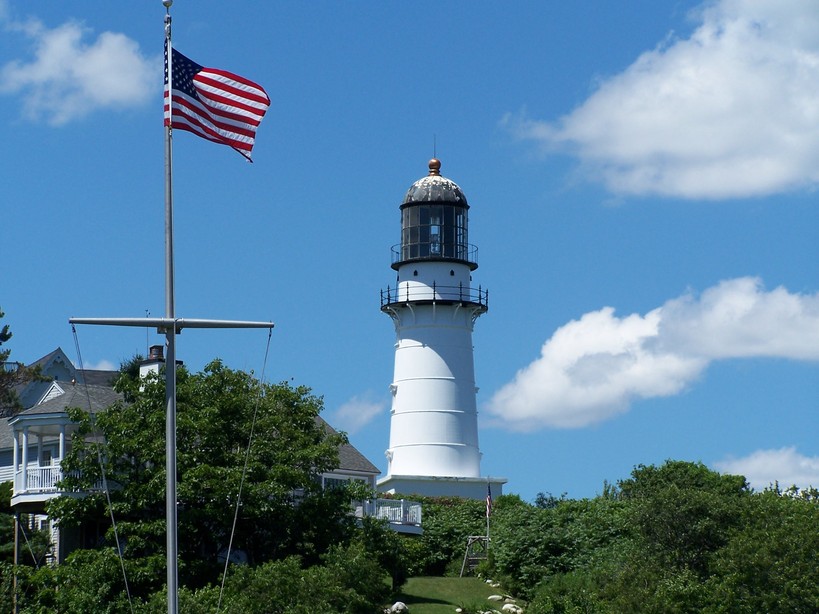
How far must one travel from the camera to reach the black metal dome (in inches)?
2763

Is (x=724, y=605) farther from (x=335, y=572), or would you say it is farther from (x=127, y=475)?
(x=127, y=475)

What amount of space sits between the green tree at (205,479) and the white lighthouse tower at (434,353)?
2277cm

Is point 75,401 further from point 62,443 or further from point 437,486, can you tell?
point 437,486

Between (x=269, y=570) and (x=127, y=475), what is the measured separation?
19.9 feet

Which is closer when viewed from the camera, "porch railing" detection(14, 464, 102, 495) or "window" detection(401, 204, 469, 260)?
"porch railing" detection(14, 464, 102, 495)

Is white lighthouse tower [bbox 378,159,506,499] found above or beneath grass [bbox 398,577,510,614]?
above

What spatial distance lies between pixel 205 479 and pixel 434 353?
1115 inches

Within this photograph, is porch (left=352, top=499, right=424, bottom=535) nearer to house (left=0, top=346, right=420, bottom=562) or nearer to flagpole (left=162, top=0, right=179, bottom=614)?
house (left=0, top=346, right=420, bottom=562)

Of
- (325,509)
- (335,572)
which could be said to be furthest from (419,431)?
(335,572)

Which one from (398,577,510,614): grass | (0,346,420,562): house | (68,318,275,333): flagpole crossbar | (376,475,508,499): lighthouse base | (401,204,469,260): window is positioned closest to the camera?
(68,318,275,333): flagpole crossbar

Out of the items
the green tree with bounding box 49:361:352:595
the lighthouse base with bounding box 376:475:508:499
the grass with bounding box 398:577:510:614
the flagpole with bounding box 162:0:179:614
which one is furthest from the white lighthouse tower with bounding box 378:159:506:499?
the flagpole with bounding box 162:0:179:614

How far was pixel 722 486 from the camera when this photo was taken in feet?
188

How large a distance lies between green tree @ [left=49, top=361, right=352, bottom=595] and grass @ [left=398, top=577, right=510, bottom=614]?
3753 millimetres

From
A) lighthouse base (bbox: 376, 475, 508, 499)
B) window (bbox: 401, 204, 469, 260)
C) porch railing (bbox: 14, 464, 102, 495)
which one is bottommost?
porch railing (bbox: 14, 464, 102, 495)
